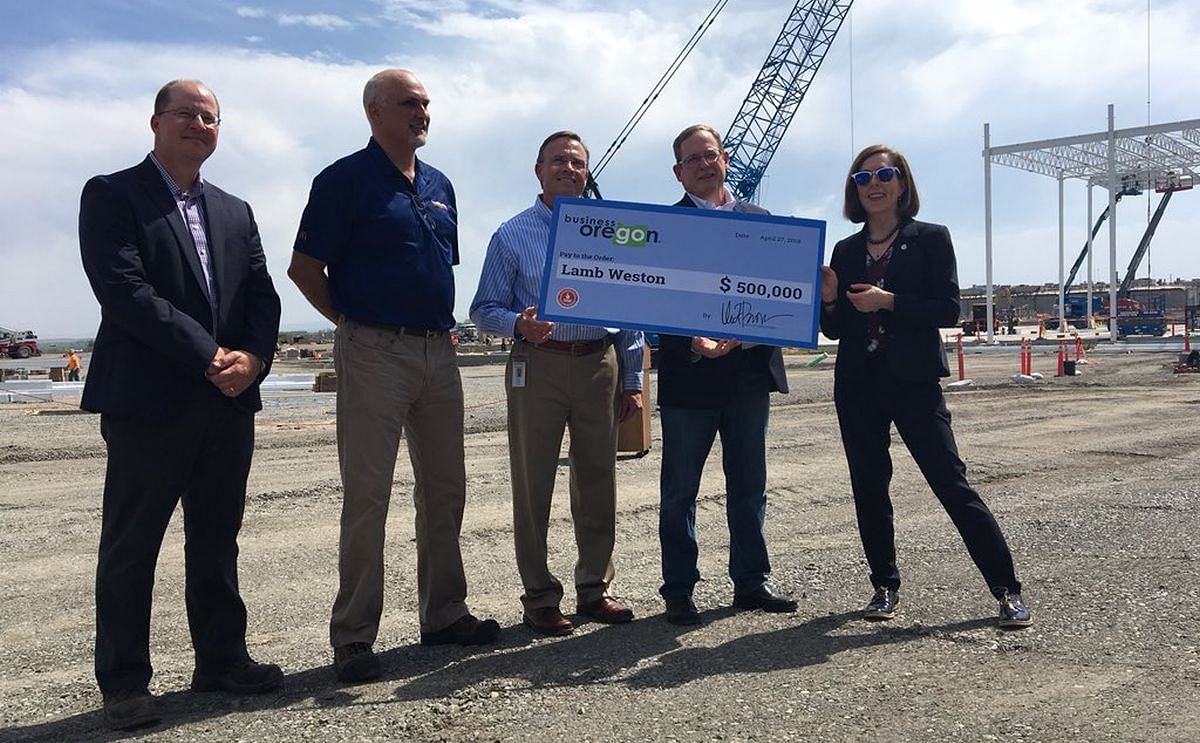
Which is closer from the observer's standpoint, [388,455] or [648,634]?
[388,455]

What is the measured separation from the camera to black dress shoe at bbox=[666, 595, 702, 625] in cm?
437

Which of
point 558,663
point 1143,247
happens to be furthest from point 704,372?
point 1143,247

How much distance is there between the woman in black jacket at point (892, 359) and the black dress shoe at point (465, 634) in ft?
5.73

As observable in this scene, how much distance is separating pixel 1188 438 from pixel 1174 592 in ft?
24.6

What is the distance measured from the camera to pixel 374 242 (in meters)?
3.77

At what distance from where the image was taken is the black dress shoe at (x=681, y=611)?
4.37m

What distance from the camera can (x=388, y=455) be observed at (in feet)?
12.7

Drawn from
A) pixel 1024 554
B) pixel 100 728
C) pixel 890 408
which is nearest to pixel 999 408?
pixel 1024 554

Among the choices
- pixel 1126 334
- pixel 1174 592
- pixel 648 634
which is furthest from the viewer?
pixel 1126 334

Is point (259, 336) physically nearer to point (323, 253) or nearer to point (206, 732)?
point (323, 253)

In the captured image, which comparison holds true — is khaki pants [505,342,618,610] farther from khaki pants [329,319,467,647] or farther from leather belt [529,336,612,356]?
khaki pants [329,319,467,647]

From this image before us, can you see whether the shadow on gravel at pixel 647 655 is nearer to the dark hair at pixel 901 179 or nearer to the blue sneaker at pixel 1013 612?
the blue sneaker at pixel 1013 612

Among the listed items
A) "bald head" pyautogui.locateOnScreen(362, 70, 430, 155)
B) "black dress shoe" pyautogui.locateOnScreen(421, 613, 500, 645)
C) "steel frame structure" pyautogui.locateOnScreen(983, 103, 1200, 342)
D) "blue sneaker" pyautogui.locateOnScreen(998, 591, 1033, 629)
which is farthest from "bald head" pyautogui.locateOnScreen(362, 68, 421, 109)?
"steel frame structure" pyautogui.locateOnScreen(983, 103, 1200, 342)

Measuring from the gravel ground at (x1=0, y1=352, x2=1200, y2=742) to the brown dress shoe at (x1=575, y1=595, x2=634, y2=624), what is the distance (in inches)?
3.2
